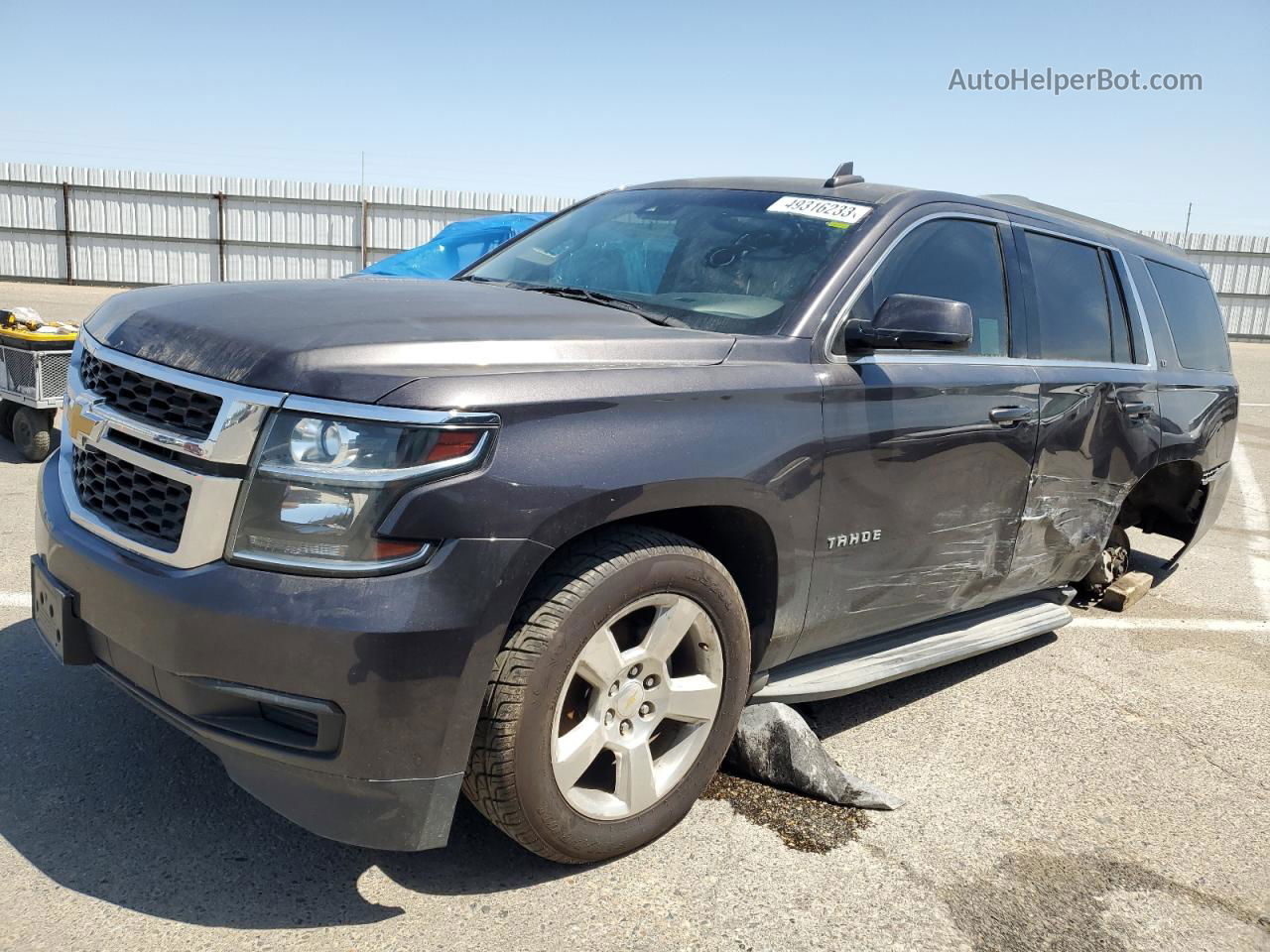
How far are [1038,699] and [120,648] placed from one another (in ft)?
11.2

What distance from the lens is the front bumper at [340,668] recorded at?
2.20m

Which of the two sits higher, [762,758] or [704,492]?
[704,492]

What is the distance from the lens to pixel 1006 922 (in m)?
2.68

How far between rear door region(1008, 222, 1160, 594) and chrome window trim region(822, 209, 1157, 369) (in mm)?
11

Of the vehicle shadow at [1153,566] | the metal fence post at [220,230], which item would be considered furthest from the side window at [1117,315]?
the metal fence post at [220,230]

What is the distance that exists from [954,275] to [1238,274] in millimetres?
30484

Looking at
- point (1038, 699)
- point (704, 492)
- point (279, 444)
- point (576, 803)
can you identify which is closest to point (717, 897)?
point (576, 803)

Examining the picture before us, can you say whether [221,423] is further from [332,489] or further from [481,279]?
[481,279]

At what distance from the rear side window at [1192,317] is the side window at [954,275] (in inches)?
65.9

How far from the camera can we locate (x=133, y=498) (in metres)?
2.50

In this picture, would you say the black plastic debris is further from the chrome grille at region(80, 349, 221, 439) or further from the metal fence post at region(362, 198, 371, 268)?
the metal fence post at region(362, 198, 371, 268)

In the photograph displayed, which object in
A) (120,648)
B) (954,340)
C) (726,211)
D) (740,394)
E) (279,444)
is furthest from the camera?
(726,211)

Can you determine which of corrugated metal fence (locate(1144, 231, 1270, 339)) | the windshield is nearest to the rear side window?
the windshield

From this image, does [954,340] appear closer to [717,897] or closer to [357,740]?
[717,897]
